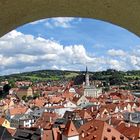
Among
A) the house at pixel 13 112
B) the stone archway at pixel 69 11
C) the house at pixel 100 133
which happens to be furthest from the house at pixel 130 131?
the stone archway at pixel 69 11

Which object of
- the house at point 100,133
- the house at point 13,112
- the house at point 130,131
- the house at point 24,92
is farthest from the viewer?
the house at point 24,92

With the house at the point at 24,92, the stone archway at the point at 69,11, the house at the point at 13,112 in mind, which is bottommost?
the house at the point at 13,112

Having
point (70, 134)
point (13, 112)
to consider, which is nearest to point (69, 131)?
point (70, 134)

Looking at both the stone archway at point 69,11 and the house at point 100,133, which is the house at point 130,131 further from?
the stone archway at point 69,11

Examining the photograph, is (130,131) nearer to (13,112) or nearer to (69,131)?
(69,131)

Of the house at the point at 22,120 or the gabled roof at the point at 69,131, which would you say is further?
the house at the point at 22,120

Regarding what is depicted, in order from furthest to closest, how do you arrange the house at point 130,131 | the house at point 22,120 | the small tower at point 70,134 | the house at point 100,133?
the house at point 22,120, the house at point 130,131, the house at point 100,133, the small tower at point 70,134

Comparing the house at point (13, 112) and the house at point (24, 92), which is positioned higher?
the house at point (24, 92)

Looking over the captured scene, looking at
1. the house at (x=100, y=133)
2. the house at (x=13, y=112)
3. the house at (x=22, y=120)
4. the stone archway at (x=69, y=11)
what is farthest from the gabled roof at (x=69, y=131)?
the stone archway at (x=69, y=11)

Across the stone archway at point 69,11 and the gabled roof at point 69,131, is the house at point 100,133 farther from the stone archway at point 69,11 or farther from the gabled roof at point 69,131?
the stone archway at point 69,11

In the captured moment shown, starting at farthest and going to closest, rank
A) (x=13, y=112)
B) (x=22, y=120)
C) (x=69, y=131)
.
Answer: (x=13, y=112) → (x=22, y=120) → (x=69, y=131)
